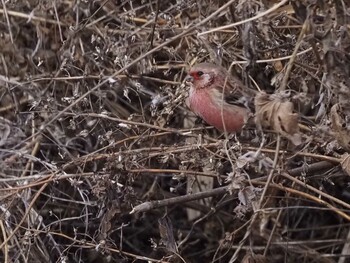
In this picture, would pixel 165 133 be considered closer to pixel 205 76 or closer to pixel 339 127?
pixel 205 76

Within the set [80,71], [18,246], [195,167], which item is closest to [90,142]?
[80,71]

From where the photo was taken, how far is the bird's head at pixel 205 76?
9.89 feet

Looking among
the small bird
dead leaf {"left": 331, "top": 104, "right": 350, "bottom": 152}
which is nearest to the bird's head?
the small bird

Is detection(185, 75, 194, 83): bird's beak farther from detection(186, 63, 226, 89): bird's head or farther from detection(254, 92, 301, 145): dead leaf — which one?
detection(254, 92, 301, 145): dead leaf

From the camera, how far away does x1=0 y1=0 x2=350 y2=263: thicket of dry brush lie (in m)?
2.50

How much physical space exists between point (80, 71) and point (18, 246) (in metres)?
0.78

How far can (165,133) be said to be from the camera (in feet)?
9.64

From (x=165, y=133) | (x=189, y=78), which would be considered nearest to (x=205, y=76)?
(x=189, y=78)

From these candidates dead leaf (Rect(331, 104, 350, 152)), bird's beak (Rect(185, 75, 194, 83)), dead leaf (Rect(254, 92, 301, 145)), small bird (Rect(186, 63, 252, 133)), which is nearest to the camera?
dead leaf (Rect(254, 92, 301, 145))

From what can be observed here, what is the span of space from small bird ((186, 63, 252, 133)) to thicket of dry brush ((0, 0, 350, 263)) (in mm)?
57

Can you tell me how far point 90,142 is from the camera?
11.5ft

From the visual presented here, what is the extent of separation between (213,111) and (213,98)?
6cm

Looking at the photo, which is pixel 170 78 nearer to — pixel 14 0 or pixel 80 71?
pixel 80 71

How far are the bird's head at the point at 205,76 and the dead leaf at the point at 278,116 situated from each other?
0.71 metres
